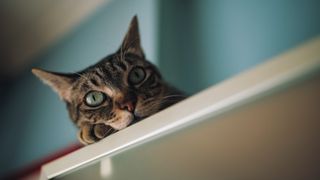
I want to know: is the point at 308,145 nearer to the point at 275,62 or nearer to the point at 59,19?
the point at 275,62

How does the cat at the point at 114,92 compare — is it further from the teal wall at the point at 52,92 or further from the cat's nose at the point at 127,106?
the teal wall at the point at 52,92

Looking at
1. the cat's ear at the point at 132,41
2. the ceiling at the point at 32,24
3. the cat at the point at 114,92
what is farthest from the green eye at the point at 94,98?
the ceiling at the point at 32,24

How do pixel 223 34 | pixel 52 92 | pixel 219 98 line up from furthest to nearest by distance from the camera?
pixel 52 92 < pixel 223 34 < pixel 219 98

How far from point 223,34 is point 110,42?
46 centimetres

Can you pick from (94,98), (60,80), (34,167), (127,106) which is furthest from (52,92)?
(127,106)

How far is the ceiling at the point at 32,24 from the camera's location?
1355 mm

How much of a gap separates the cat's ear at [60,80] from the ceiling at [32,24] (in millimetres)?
600

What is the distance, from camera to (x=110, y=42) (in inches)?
47.6

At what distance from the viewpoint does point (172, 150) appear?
1.59ft

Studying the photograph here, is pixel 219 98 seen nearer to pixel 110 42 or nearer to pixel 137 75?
pixel 137 75

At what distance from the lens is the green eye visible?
70 centimetres

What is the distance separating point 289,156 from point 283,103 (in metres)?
0.09

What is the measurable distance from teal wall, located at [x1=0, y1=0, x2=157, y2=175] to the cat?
230mm

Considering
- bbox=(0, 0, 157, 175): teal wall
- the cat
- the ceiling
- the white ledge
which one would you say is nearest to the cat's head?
the cat
